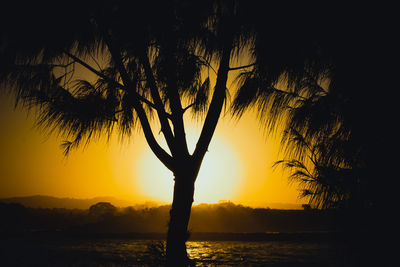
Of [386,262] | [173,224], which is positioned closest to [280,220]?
[173,224]

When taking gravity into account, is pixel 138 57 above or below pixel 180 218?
above

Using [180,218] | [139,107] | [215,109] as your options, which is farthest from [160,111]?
[180,218]

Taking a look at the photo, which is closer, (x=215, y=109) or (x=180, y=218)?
(x=180, y=218)

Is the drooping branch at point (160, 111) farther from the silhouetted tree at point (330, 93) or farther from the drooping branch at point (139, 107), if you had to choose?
the silhouetted tree at point (330, 93)

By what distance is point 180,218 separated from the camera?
2.22 metres

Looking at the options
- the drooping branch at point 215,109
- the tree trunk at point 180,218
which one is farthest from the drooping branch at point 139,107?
the drooping branch at point 215,109

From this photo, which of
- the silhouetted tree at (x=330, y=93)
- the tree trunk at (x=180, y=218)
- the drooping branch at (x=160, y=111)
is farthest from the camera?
the drooping branch at (x=160, y=111)

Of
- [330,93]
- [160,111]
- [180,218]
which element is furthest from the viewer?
[160,111]

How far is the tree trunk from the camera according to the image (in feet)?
7.04

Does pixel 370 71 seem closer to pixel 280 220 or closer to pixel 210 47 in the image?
pixel 210 47

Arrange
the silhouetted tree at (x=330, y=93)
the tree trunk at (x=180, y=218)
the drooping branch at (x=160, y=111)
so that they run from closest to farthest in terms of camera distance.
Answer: the silhouetted tree at (x=330, y=93) → the tree trunk at (x=180, y=218) → the drooping branch at (x=160, y=111)

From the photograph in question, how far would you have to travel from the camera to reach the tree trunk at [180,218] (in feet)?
7.04

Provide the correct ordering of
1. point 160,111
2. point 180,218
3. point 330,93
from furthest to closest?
point 160,111 < point 180,218 < point 330,93

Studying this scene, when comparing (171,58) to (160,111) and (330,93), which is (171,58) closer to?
(160,111)
